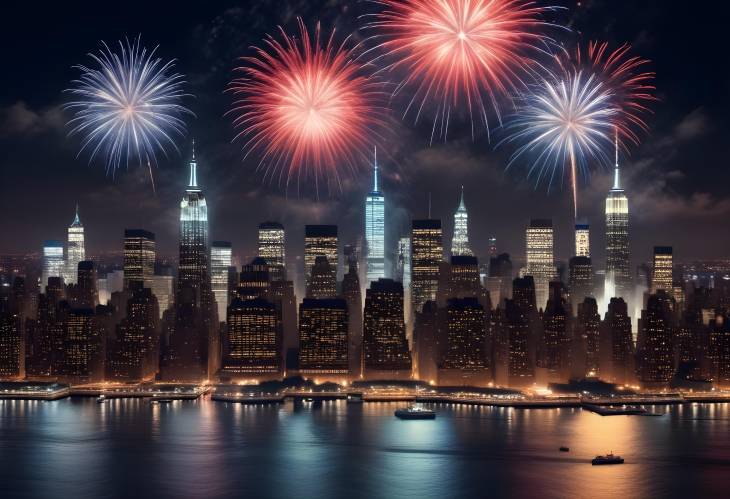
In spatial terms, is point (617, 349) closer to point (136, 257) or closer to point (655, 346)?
point (655, 346)

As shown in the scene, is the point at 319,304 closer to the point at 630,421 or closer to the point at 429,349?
the point at 429,349

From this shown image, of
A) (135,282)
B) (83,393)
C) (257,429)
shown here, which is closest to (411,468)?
(257,429)

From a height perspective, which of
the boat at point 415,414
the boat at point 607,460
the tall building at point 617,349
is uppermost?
the tall building at point 617,349

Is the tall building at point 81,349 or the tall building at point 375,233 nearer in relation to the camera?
the tall building at point 81,349

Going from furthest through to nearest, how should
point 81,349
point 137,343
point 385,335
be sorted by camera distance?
1. point 385,335
2. point 137,343
3. point 81,349

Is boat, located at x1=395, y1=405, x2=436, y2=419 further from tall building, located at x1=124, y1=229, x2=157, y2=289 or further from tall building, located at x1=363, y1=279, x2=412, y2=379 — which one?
tall building, located at x1=124, y1=229, x2=157, y2=289

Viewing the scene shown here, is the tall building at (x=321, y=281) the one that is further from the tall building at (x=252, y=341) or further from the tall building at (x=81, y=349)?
the tall building at (x=81, y=349)

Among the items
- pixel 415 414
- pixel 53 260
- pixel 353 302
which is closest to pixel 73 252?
pixel 53 260

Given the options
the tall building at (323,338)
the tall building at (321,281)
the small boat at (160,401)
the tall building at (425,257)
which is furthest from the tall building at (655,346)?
the small boat at (160,401)
